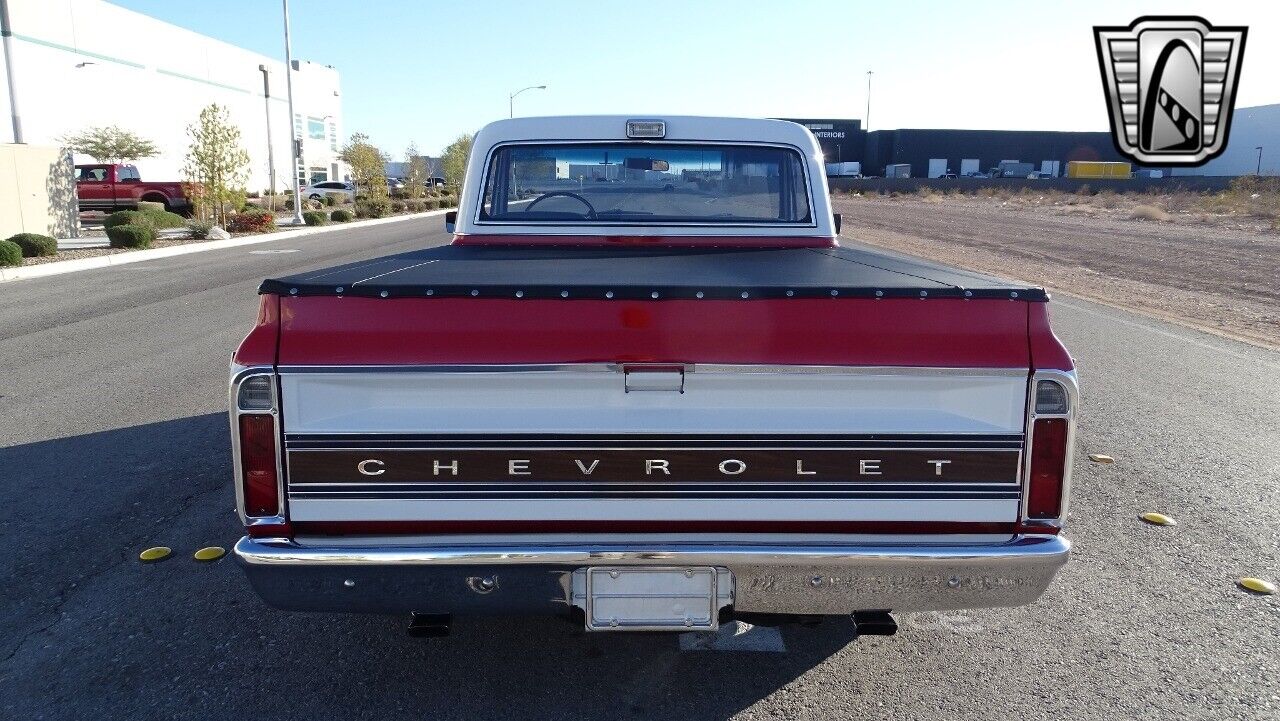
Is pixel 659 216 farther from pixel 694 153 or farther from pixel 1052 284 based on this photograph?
pixel 1052 284

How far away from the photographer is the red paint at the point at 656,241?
15.2ft

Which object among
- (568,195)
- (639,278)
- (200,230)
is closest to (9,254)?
(200,230)

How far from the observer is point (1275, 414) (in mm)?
7035

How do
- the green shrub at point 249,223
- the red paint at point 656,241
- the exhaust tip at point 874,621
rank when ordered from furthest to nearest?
1. the green shrub at point 249,223
2. the red paint at point 656,241
3. the exhaust tip at point 874,621

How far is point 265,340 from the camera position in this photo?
2.53 metres

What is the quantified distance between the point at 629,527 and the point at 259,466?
102 centimetres

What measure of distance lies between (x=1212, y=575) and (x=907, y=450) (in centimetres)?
247

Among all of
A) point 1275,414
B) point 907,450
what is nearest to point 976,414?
point 907,450

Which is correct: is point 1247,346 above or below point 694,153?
below

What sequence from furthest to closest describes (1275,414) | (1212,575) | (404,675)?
(1275,414)
(1212,575)
(404,675)

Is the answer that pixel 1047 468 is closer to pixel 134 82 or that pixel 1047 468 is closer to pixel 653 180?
pixel 653 180

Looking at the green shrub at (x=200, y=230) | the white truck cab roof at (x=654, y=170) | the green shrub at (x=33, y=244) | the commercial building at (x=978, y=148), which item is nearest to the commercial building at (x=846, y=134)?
the commercial building at (x=978, y=148)

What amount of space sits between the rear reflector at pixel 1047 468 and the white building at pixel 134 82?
111 ft

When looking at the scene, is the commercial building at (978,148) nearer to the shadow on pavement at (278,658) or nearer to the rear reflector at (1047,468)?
the shadow on pavement at (278,658)
